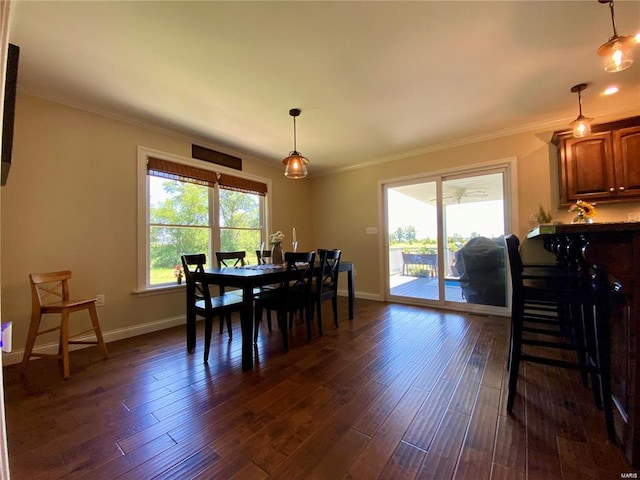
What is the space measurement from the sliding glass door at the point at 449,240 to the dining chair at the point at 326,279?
1.62m

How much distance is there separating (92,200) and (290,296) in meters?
2.29

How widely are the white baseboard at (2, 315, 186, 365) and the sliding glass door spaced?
3268mm

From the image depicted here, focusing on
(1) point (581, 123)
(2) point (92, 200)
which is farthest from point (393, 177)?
(2) point (92, 200)

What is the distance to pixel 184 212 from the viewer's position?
357cm

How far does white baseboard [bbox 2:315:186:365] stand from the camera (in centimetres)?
234

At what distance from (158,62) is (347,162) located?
3.21 m

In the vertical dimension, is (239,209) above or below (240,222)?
above

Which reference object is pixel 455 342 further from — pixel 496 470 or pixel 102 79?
pixel 102 79

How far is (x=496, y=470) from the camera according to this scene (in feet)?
3.97

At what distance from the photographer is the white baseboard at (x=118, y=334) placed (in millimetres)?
2338

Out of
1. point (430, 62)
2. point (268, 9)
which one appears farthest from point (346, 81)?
point (268, 9)

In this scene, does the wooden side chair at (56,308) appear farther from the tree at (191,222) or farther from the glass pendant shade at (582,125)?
the glass pendant shade at (582,125)

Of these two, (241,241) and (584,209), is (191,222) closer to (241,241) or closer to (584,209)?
(241,241)

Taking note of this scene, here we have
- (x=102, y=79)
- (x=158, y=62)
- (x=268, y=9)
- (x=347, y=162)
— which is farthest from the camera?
(x=347, y=162)
